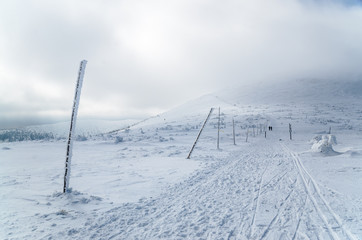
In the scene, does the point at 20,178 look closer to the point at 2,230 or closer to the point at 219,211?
the point at 2,230

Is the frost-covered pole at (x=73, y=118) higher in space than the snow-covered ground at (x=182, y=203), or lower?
higher

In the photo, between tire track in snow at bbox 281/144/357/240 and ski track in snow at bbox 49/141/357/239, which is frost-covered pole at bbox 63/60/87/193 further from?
tire track in snow at bbox 281/144/357/240

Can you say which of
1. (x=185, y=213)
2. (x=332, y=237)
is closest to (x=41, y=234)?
(x=185, y=213)

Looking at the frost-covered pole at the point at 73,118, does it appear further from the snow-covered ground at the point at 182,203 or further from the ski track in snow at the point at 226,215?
the ski track in snow at the point at 226,215

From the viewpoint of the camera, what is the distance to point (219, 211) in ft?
21.1

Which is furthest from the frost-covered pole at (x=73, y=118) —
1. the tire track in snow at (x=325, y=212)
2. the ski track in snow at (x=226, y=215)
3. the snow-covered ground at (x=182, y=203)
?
the tire track in snow at (x=325, y=212)

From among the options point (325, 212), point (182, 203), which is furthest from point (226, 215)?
point (325, 212)

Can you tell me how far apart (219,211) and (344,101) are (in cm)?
15637

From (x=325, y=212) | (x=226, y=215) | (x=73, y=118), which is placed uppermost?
(x=73, y=118)

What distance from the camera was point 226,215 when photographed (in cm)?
612

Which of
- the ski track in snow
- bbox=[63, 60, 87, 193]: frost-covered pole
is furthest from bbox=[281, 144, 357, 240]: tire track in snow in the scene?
bbox=[63, 60, 87, 193]: frost-covered pole

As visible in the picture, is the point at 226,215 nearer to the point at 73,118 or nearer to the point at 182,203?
the point at 182,203

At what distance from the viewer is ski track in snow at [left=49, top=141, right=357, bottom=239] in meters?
5.11

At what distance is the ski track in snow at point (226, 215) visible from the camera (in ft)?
16.8
